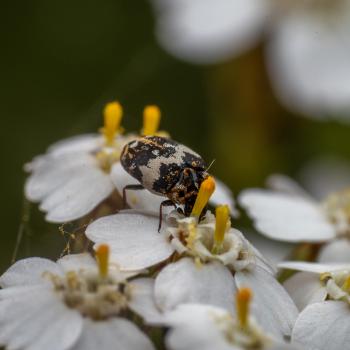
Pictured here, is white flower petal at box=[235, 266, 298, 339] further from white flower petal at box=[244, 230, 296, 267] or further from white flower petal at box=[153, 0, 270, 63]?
white flower petal at box=[153, 0, 270, 63]

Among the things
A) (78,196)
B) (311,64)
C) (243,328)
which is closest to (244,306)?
(243,328)

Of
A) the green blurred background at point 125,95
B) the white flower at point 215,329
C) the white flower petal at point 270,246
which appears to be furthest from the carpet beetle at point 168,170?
the green blurred background at point 125,95

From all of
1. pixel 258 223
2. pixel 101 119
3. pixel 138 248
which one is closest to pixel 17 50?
pixel 101 119

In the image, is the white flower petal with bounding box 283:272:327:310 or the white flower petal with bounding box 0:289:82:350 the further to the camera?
the white flower petal with bounding box 283:272:327:310

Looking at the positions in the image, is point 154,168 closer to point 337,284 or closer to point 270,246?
point 337,284

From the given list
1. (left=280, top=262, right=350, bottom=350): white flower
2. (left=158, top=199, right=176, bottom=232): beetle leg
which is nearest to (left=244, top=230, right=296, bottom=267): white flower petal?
(left=280, top=262, right=350, bottom=350): white flower

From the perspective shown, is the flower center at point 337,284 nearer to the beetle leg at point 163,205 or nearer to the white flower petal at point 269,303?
the white flower petal at point 269,303
